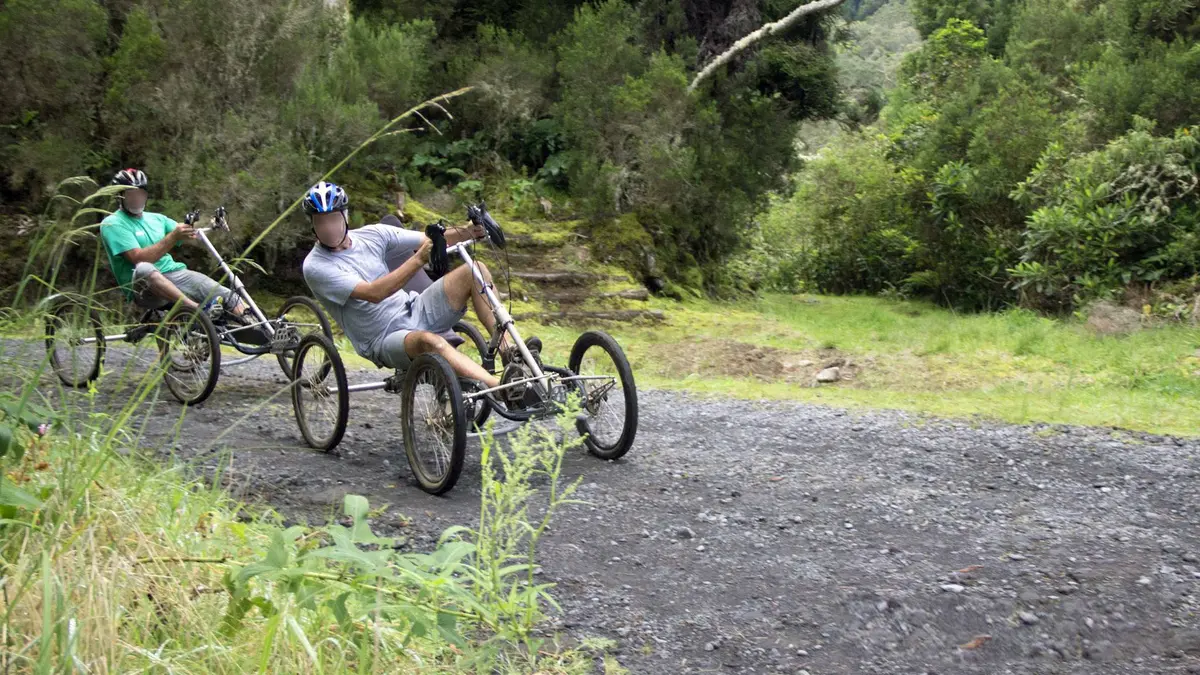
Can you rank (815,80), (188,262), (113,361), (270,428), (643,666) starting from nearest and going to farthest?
(643,666) < (270,428) < (113,361) < (188,262) < (815,80)

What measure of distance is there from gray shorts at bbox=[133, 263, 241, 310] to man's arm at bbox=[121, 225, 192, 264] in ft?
0.30

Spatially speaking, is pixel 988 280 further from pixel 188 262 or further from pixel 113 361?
pixel 113 361

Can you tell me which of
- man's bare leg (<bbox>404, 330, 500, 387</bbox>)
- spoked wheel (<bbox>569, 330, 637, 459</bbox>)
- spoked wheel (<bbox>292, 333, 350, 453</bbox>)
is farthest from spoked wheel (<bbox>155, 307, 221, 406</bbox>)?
spoked wheel (<bbox>569, 330, 637, 459</bbox>)

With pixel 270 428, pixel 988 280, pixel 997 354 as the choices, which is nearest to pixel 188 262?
pixel 270 428

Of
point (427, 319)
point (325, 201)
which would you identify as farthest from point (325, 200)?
point (427, 319)

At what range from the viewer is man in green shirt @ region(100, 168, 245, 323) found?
6559mm

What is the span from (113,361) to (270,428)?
85.2 inches

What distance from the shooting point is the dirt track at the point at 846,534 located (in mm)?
Result: 3258

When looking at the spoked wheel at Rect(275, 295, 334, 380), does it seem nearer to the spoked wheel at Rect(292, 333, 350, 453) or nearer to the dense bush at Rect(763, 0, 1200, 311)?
the spoked wheel at Rect(292, 333, 350, 453)

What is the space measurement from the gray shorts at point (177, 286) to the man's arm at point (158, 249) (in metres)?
0.09

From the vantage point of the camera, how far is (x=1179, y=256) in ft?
37.7

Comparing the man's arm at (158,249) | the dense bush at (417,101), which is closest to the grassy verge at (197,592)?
the man's arm at (158,249)

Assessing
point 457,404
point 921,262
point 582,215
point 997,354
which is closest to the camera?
point 457,404

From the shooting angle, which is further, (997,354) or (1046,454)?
(997,354)
